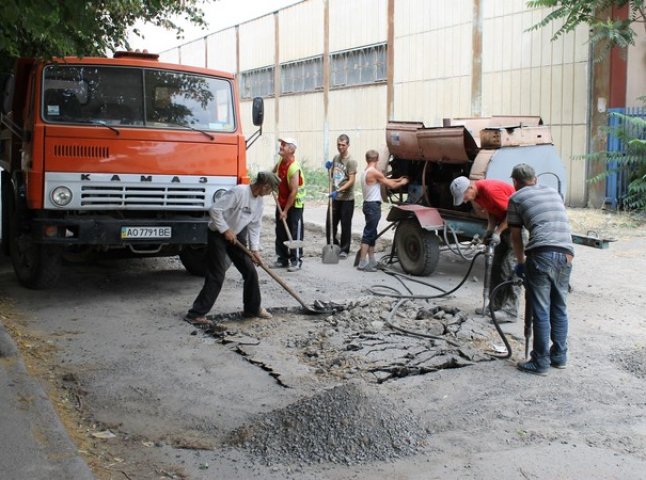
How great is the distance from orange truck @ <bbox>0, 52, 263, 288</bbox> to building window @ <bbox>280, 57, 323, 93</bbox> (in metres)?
16.8

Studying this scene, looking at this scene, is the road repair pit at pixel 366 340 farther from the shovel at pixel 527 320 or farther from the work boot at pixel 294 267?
the work boot at pixel 294 267

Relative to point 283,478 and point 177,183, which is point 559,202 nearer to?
point 283,478

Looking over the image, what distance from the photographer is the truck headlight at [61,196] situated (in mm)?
7965

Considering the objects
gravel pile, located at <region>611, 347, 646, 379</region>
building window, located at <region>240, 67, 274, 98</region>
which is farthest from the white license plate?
building window, located at <region>240, 67, 274, 98</region>

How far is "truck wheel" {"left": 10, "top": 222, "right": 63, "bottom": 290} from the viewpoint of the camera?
855cm

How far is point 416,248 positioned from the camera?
10.0 meters

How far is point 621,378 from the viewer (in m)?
5.85

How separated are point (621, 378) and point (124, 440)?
3.59m

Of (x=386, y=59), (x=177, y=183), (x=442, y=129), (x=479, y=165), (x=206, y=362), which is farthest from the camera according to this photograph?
(x=386, y=59)

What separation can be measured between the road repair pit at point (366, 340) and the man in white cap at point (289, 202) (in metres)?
2.45

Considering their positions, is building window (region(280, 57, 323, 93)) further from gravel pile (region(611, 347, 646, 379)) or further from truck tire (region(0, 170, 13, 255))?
gravel pile (region(611, 347, 646, 379))

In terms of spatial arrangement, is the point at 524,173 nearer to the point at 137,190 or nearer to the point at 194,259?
the point at 137,190

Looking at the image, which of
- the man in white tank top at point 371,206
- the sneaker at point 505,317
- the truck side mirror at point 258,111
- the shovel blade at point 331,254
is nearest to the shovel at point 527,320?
the sneaker at point 505,317

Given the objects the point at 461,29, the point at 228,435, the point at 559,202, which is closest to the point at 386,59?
the point at 461,29
